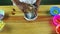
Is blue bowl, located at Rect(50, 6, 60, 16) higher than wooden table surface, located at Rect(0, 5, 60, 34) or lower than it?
higher

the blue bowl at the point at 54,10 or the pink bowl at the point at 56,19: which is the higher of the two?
the blue bowl at the point at 54,10

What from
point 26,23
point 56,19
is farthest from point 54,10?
point 26,23

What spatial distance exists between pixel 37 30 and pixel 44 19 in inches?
3.8

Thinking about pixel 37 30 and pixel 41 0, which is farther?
pixel 41 0

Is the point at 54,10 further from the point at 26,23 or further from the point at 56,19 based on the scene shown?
the point at 26,23

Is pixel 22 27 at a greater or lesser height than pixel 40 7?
lesser

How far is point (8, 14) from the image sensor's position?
3.59ft

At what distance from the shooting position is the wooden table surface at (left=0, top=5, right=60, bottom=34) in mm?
1015

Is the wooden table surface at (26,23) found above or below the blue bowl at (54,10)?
below

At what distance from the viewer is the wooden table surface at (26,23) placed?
1.01 m

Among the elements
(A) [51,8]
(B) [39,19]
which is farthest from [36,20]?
(A) [51,8]

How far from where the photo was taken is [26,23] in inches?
41.4

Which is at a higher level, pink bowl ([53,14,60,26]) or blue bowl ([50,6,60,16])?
blue bowl ([50,6,60,16])

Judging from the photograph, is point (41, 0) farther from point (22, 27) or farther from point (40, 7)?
point (22, 27)
